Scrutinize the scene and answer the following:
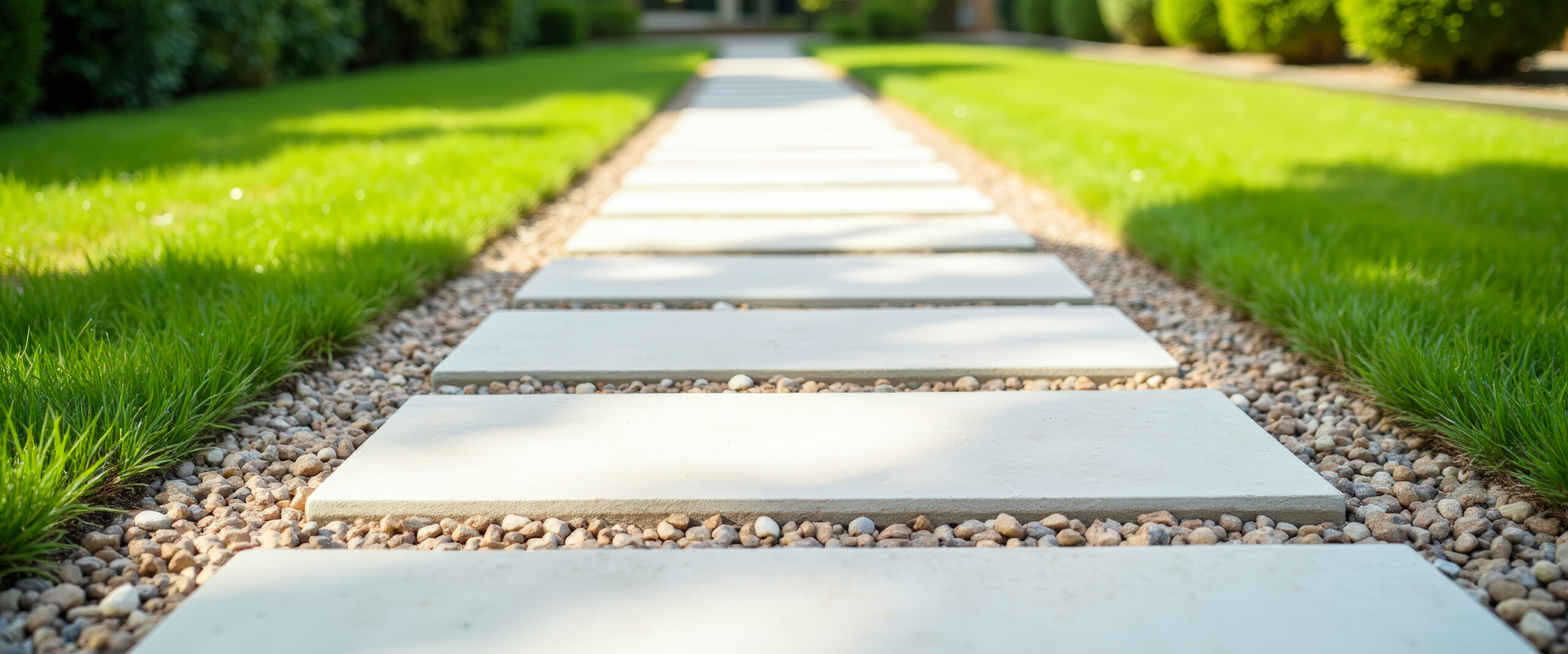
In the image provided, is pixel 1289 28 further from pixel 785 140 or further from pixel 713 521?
pixel 713 521

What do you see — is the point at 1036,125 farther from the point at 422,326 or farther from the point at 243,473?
the point at 243,473

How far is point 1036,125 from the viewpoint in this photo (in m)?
5.57

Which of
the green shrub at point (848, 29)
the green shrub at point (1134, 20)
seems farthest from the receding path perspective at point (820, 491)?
the green shrub at point (848, 29)

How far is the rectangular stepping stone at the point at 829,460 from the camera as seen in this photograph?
139 cm

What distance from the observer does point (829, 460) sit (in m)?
1.50

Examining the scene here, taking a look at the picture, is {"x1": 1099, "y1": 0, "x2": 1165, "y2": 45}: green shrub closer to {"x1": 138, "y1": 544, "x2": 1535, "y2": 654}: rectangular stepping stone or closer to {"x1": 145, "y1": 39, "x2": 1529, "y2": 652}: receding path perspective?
{"x1": 145, "y1": 39, "x2": 1529, "y2": 652}: receding path perspective

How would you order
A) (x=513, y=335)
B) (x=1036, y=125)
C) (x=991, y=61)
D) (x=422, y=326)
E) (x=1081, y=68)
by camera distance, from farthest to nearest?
1. (x=991, y=61)
2. (x=1081, y=68)
3. (x=1036, y=125)
4. (x=422, y=326)
5. (x=513, y=335)

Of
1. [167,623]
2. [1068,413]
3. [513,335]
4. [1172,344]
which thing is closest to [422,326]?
[513,335]

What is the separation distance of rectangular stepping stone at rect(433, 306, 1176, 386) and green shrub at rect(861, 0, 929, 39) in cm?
1783

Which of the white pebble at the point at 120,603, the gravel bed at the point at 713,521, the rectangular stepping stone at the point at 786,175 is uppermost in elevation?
the rectangular stepping stone at the point at 786,175

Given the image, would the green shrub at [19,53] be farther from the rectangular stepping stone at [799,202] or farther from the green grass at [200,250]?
the rectangular stepping stone at [799,202]

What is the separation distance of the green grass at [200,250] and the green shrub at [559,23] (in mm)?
11202

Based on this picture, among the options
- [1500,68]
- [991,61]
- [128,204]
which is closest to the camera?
[128,204]

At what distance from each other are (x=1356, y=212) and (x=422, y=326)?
110 inches
